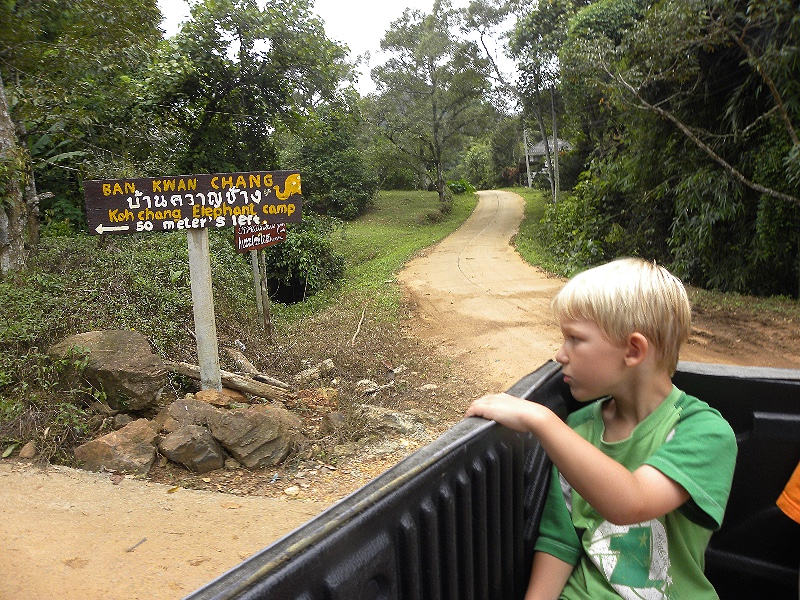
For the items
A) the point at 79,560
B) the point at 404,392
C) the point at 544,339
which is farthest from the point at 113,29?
the point at 79,560

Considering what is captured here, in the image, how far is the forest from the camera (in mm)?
8969

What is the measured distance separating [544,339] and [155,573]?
6198 mm

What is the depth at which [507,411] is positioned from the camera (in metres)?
1.46

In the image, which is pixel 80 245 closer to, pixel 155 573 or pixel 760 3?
pixel 155 573

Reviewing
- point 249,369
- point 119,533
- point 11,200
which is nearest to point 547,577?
point 119,533

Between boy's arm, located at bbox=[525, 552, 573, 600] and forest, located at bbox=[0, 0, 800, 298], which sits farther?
forest, located at bbox=[0, 0, 800, 298]

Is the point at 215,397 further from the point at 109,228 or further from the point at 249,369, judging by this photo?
the point at 109,228

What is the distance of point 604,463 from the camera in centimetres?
129

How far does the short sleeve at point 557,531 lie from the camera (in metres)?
1.61

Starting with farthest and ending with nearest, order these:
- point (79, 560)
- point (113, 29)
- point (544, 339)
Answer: point (113, 29) → point (544, 339) → point (79, 560)

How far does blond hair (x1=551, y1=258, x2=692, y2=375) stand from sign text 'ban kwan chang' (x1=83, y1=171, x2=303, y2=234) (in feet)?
13.8

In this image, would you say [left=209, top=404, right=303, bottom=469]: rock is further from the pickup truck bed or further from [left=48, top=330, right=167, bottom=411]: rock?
the pickup truck bed

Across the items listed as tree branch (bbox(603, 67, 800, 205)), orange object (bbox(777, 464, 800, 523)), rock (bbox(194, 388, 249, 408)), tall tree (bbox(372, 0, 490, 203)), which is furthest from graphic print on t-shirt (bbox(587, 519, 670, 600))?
tall tree (bbox(372, 0, 490, 203))

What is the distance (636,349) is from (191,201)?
14.5 ft
